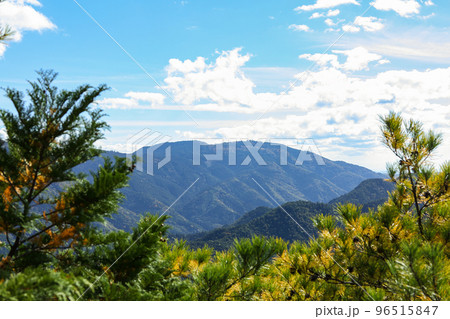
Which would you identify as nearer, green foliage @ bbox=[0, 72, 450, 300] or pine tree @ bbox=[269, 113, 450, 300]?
green foliage @ bbox=[0, 72, 450, 300]

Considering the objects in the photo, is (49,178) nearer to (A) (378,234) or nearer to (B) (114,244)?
(B) (114,244)

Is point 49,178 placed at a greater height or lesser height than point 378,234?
greater

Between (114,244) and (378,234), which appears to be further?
(378,234)

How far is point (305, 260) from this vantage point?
429cm

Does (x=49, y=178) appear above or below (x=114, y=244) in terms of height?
above

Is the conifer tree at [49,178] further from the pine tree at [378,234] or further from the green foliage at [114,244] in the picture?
the pine tree at [378,234]

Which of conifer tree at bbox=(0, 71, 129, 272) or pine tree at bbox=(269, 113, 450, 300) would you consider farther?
pine tree at bbox=(269, 113, 450, 300)

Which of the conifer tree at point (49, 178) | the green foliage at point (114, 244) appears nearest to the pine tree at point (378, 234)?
the green foliage at point (114, 244)

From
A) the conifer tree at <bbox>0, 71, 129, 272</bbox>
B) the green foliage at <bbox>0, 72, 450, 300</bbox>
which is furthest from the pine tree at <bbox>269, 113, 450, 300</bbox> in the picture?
the conifer tree at <bbox>0, 71, 129, 272</bbox>

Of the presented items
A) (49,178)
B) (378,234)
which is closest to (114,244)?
(49,178)

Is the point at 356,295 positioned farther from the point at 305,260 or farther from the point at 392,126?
the point at 392,126

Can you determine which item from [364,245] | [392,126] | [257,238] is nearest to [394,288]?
[364,245]

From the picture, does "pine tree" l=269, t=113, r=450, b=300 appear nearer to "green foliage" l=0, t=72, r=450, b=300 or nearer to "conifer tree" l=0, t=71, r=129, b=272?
"green foliage" l=0, t=72, r=450, b=300

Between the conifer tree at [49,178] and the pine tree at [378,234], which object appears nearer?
the conifer tree at [49,178]
